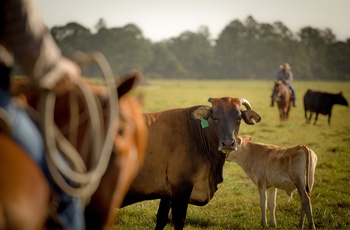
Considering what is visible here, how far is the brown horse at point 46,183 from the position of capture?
2002 millimetres

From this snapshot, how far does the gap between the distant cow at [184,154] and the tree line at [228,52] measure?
315ft

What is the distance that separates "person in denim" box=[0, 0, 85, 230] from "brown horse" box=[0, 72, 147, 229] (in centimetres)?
11

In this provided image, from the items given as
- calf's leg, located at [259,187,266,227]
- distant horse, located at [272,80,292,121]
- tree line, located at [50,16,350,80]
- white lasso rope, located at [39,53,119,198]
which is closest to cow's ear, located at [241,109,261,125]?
calf's leg, located at [259,187,266,227]

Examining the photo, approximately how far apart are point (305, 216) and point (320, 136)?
37.2 ft

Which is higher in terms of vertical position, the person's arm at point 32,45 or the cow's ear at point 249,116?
the person's arm at point 32,45

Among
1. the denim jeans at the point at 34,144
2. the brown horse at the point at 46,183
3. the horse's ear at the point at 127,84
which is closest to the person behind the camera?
the brown horse at the point at 46,183

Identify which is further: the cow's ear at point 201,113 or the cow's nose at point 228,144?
the cow's ear at point 201,113

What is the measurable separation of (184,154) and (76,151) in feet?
13.2

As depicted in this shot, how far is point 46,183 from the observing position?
233 centimetres

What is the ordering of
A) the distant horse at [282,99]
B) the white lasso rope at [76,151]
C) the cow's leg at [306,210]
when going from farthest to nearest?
the distant horse at [282,99], the cow's leg at [306,210], the white lasso rope at [76,151]

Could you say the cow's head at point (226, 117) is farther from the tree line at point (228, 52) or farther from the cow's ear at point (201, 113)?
the tree line at point (228, 52)

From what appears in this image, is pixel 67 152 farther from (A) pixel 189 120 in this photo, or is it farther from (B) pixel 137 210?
(B) pixel 137 210

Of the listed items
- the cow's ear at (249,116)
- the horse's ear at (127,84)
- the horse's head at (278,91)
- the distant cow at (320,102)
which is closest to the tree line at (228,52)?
the distant cow at (320,102)

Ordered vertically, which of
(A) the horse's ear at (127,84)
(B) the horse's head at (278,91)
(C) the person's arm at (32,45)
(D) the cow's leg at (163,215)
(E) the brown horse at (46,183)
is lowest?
(B) the horse's head at (278,91)
